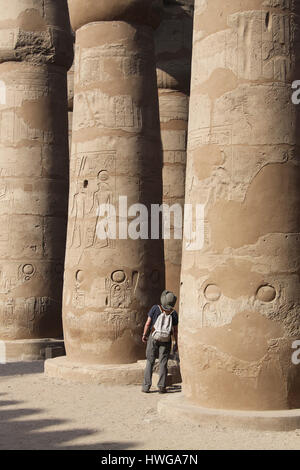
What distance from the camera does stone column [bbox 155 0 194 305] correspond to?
1942cm

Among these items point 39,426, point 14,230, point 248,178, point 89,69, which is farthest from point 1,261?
point 248,178

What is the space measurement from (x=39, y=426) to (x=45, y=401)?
1.79m

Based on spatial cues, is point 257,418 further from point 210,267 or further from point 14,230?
point 14,230

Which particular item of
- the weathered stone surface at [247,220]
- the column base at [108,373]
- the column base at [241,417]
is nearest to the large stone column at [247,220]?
the weathered stone surface at [247,220]

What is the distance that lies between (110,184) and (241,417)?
20.0ft

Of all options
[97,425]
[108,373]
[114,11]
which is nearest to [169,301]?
[108,373]

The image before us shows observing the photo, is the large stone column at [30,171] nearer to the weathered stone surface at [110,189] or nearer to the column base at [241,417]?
the weathered stone surface at [110,189]

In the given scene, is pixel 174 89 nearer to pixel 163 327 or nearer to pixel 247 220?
pixel 163 327

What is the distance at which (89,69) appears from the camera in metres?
14.1

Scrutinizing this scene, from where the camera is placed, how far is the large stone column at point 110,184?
1367 centimetres

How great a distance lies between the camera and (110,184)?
45.2 feet

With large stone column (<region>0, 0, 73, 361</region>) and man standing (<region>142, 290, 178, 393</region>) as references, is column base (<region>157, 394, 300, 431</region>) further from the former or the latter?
large stone column (<region>0, 0, 73, 361</region>)
